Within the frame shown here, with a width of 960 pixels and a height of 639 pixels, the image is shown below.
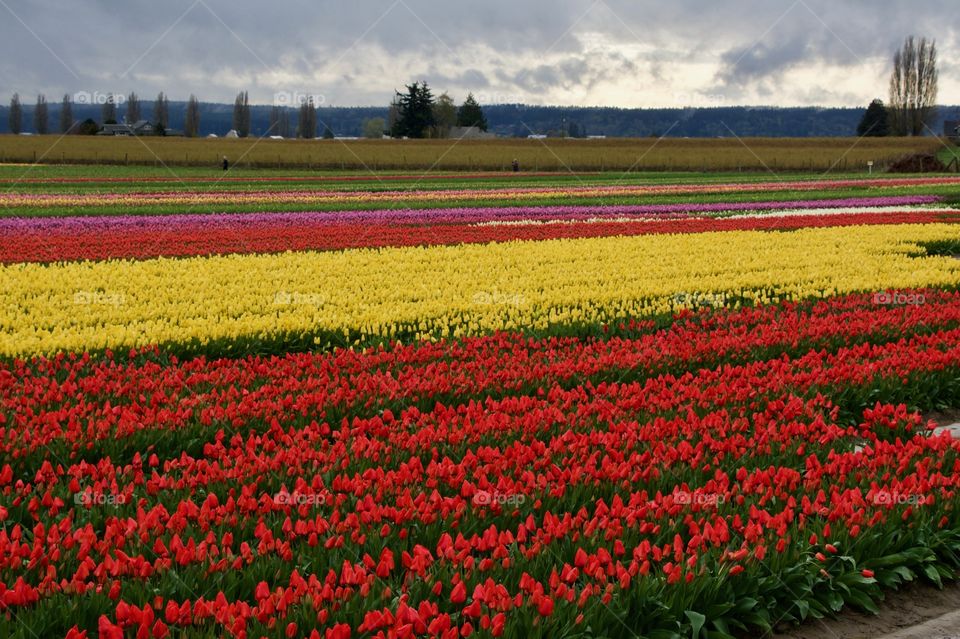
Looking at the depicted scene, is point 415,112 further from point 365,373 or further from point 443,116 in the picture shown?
point 365,373

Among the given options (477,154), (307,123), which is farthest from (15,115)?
(477,154)

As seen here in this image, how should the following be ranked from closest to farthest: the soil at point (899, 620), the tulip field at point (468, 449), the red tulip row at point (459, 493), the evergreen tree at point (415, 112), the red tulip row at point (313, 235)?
the red tulip row at point (459, 493)
the tulip field at point (468, 449)
the soil at point (899, 620)
the red tulip row at point (313, 235)
the evergreen tree at point (415, 112)

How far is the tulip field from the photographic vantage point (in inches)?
193

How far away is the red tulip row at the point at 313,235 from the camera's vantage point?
66.3 ft

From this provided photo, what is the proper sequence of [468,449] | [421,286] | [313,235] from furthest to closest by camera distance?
[313,235] → [421,286] → [468,449]

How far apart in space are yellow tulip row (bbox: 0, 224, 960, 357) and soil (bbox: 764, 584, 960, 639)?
257 inches

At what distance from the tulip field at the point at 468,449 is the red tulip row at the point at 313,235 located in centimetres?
299

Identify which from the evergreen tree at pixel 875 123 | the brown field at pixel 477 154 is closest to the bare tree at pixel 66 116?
the brown field at pixel 477 154

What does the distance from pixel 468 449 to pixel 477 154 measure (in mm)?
79246

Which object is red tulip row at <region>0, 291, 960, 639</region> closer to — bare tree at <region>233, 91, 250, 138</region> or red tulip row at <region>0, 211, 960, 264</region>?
red tulip row at <region>0, 211, 960, 264</region>

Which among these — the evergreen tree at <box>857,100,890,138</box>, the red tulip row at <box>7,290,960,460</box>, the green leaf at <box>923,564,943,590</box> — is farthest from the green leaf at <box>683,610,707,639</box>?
the evergreen tree at <box>857,100,890,138</box>

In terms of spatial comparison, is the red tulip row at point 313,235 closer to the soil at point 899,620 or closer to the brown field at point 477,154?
the soil at point 899,620

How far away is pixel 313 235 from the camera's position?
2411cm

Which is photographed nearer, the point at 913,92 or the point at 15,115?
the point at 913,92
